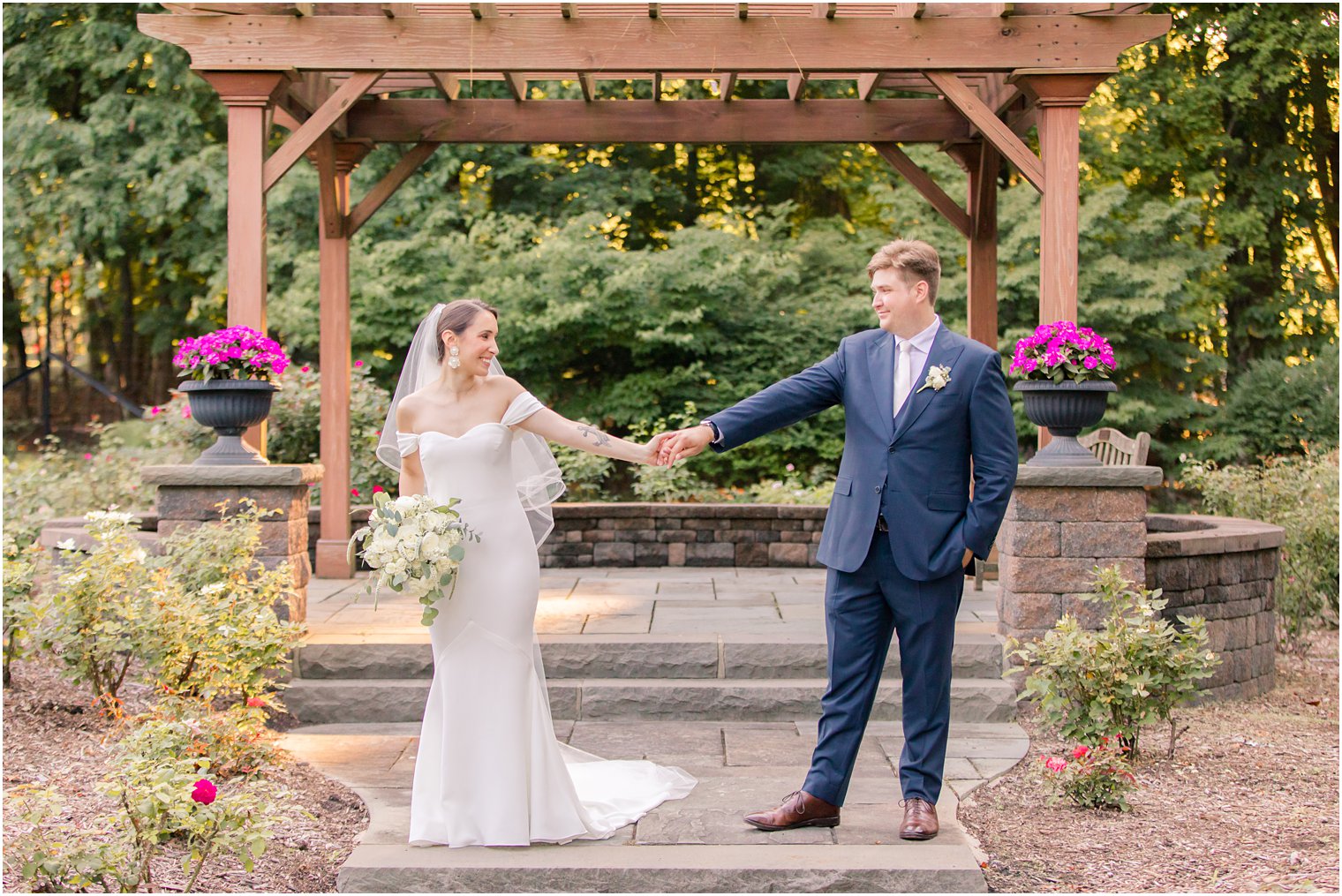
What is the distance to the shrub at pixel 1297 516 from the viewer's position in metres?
7.72

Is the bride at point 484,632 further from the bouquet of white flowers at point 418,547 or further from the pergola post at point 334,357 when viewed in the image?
the pergola post at point 334,357

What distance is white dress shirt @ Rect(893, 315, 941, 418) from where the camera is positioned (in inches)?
151

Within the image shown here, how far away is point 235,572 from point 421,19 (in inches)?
129

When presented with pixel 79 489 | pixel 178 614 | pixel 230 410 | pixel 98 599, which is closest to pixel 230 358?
pixel 230 410

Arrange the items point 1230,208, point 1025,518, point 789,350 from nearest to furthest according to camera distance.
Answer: point 1025,518, point 789,350, point 1230,208

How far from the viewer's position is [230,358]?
6070mm

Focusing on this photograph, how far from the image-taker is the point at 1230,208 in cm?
1566

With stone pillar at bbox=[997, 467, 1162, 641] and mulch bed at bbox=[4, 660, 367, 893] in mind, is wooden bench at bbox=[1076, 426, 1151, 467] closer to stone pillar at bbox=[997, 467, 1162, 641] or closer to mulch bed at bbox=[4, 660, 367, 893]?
stone pillar at bbox=[997, 467, 1162, 641]

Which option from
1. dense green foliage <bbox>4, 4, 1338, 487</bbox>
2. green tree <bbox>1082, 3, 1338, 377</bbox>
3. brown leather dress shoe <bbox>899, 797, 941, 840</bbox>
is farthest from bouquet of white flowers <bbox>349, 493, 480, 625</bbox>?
green tree <bbox>1082, 3, 1338, 377</bbox>

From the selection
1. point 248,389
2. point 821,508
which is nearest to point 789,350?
point 821,508

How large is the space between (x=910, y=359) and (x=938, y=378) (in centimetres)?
17

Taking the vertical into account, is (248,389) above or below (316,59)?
below

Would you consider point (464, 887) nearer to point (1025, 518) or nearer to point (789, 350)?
point (1025, 518)

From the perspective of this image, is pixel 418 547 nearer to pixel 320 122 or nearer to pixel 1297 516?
pixel 320 122
